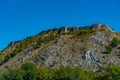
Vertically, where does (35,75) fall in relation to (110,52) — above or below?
below

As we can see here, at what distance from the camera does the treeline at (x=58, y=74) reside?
13875 centimetres

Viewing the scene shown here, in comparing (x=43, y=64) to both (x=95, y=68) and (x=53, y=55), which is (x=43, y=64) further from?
A: (x=95, y=68)

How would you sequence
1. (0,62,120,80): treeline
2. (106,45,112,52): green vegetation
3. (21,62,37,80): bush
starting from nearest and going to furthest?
1. (0,62,120,80): treeline
2. (21,62,37,80): bush
3. (106,45,112,52): green vegetation

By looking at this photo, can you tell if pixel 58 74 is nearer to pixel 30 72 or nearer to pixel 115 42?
pixel 30 72

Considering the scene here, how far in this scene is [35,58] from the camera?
195375mm

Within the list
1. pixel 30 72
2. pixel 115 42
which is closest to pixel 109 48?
pixel 115 42

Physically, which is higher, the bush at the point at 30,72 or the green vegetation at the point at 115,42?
the green vegetation at the point at 115,42

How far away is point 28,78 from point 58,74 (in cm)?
1061

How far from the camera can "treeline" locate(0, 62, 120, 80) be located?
5463 inches

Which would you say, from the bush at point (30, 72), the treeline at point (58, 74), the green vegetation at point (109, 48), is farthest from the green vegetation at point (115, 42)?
the bush at point (30, 72)

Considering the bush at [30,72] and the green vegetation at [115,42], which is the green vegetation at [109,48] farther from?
the bush at [30,72]

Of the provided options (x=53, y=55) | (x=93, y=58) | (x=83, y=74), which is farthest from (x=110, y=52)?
(x=83, y=74)

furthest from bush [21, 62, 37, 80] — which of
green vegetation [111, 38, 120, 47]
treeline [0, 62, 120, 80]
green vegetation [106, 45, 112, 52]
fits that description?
green vegetation [111, 38, 120, 47]

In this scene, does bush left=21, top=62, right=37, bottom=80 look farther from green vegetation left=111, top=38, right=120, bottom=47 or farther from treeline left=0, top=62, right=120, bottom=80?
green vegetation left=111, top=38, right=120, bottom=47
